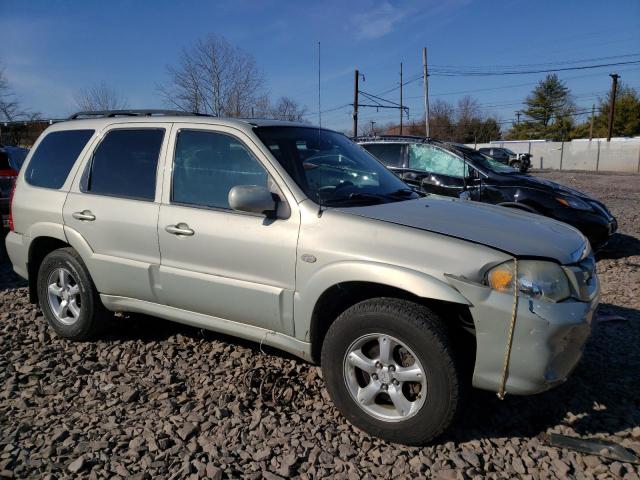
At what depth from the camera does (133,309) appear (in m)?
3.90

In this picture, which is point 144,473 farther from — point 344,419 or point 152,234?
point 152,234

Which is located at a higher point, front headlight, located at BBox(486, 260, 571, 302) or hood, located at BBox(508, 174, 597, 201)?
hood, located at BBox(508, 174, 597, 201)

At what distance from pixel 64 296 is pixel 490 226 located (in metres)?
3.48

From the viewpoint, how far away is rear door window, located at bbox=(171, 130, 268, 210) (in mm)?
3363

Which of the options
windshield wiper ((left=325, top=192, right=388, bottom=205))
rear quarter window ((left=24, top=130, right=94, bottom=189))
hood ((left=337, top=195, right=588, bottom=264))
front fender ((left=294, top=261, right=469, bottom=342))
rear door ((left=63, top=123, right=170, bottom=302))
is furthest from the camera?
rear quarter window ((left=24, top=130, right=94, bottom=189))

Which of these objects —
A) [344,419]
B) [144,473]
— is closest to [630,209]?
[344,419]

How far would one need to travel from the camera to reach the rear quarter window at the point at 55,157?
13.8 ft

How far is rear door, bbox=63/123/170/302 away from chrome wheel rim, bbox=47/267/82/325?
1.32 ft

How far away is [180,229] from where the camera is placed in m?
3.44

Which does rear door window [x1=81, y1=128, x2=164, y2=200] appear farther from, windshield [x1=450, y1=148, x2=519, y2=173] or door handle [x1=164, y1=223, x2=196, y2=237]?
windshield [x1=450, y1=148, x2=519, y2=173]

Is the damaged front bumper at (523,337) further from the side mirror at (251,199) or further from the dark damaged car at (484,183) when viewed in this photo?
the dark damaged car at (484,183)

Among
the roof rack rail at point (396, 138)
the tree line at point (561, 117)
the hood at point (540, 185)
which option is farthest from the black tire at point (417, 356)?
the tree line at point (561, 117)

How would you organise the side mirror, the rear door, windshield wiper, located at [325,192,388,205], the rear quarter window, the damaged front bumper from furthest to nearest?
1. the rear quarter window
2. the rear door
3. windshield wiper, located at [325,192,388,205]
4. the side mirror
5. the damaged front bumper

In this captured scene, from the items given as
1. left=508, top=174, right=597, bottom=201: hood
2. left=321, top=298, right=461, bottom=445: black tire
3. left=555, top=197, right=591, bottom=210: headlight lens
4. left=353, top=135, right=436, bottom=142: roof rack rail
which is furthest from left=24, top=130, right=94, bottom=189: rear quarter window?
left=555, top=197, right=591, bottom=210: headlight lens
